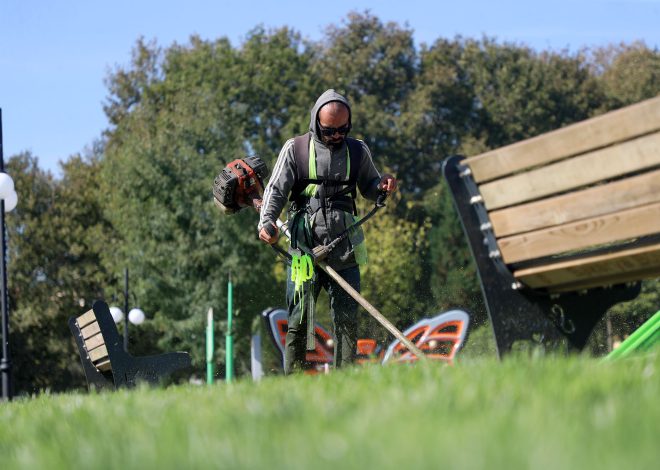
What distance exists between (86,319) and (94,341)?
2.24 ft

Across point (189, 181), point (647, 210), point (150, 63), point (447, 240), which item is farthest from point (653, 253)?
point (150, 63)

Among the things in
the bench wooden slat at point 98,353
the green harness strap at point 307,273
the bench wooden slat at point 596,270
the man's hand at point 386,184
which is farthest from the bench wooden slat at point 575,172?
the bench wooden slat at point 98,353

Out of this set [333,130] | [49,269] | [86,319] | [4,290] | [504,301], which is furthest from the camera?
[49,269]

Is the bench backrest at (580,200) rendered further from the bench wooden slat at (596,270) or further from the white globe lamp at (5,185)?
the white globe lamp at (5,185)

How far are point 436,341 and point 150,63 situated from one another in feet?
143

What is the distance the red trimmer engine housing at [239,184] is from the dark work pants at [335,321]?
93 centimetres

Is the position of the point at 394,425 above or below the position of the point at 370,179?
below

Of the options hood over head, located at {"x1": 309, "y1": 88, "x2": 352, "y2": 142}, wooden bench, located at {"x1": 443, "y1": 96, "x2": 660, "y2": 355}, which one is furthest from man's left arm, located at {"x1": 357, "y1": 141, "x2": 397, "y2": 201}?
wooden bench, located at {"x1": 443, "y1": 96, "x2": 660, "y2": 355}

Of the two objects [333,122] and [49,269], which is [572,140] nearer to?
[333,122]

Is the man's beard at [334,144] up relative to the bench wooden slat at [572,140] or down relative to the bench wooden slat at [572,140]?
up

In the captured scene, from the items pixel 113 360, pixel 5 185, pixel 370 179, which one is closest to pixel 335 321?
Answer: pixel 370 179

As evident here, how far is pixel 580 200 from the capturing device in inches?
203

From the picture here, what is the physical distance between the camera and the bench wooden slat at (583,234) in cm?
492

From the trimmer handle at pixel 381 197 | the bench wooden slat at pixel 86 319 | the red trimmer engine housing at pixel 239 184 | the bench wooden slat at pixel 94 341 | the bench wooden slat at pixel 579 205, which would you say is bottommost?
the bench wooden slat at pixel 94 341
